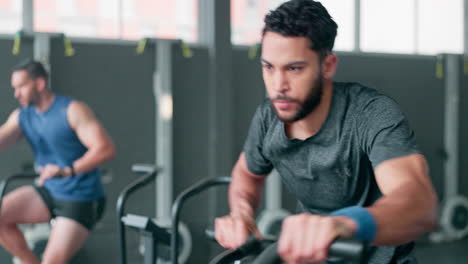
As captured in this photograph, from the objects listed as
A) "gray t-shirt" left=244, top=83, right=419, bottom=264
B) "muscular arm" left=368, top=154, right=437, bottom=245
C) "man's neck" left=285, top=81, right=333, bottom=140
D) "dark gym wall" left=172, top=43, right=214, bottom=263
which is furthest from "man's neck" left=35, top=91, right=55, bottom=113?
"muscular arm" left=368, top=154, right=437, bottom=245

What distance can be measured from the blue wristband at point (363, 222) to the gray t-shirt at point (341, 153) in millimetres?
329

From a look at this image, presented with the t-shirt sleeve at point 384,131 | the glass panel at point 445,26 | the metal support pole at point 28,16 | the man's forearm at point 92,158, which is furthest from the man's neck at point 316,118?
the glass panel at point 445,26

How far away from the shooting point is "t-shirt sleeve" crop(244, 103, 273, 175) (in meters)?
1.55

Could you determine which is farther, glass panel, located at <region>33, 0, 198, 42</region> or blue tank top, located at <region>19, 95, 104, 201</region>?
glass panel, located at <region>33, 0, 198, 42</region>

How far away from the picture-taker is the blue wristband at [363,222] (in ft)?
2.69

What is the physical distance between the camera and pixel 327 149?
4.44 feet

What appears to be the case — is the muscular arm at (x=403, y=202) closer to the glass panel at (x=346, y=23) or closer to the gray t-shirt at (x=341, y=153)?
the gray t-shirt at (x=341, y=153)

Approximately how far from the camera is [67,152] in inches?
110

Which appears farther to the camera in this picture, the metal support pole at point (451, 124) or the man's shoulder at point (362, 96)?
the metal support pole at point (451, 124)

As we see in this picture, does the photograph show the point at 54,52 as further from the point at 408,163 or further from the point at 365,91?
the point at 408,163

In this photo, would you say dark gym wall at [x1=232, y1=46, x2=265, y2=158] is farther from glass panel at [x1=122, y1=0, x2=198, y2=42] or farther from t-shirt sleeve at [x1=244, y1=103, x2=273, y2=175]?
t-shirt sleeve at [x1=244, y1=103, x2=273, y2=175]

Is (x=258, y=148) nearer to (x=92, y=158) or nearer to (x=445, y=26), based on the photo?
(x=92, y=158)

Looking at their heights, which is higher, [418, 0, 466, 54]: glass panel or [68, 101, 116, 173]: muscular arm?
[418, 0, 466, 54]: glass panel

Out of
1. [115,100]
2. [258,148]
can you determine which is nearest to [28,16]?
[115,100]
